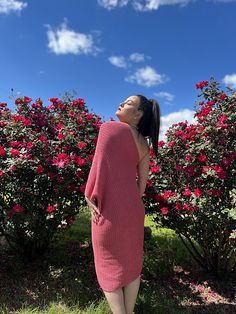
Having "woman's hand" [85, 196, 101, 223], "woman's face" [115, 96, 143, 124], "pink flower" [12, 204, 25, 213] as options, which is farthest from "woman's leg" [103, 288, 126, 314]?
"pink flower" [12, 204, 25, 213]

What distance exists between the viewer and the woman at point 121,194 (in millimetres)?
2711

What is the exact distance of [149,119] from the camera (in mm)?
2975

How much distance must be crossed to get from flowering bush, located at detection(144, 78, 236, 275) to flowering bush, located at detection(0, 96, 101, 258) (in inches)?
31.7

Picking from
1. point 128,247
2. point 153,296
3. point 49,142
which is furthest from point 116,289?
point 49,142

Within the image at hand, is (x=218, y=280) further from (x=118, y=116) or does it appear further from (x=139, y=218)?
(x=118, y=116)

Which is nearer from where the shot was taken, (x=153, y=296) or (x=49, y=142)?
(x=153, y=296)

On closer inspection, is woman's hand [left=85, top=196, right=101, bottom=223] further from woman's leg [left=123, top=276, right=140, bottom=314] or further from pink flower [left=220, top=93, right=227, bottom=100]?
pink flower [left=220, top=93, right=227, bottom=100]

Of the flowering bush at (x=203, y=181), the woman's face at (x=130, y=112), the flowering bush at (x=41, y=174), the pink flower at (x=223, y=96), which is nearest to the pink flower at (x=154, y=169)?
the flowering bush at (x=203, y=181)

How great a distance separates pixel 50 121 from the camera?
4.89 m

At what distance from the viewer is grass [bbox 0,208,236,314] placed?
3662mm

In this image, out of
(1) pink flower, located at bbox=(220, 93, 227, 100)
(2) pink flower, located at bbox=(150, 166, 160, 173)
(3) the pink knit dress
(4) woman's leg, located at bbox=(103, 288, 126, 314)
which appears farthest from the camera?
(1) pink flower, located at bbox=(220, 93, 227, 100)

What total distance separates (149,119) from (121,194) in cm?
62

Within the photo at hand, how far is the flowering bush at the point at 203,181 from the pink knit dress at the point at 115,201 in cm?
127

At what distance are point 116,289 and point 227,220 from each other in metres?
1.54
